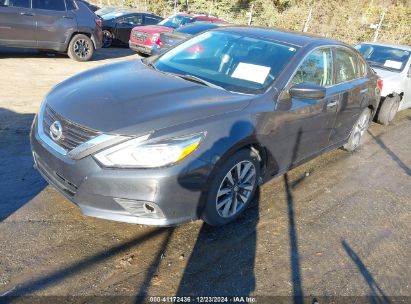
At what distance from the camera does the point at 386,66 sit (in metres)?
7.82

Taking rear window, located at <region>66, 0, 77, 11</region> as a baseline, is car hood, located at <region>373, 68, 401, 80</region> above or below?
above

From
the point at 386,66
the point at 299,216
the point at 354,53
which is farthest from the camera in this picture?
the point at 386,66

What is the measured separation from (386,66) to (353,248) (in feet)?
18.4

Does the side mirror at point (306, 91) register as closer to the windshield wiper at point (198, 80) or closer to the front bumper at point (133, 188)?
the windshield wiper at point (198, 80)

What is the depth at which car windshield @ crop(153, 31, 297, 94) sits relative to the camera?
12.0 feet

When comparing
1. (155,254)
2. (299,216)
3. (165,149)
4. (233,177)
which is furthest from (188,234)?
(299,216)

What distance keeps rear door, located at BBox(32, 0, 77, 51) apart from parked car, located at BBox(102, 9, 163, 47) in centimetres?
404

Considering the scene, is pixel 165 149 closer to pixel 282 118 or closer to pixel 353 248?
pixel 282 118

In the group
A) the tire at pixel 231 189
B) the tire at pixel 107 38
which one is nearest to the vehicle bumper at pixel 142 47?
the tire at pixel 107 38

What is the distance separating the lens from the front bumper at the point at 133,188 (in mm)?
2715

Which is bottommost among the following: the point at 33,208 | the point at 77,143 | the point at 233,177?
the point at 33,208

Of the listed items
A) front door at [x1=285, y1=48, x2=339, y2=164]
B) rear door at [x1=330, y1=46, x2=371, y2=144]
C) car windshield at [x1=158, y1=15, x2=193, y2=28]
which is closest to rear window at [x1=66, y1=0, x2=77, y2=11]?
car windshield at [x1=158, y1=15, x2=193, y2=28]

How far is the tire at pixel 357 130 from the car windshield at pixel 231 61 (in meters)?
2.12

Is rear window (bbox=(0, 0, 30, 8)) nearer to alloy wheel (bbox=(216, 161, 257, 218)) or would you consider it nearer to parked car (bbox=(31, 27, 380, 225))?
parked car (bbox=(31, 27, 380, 225))
